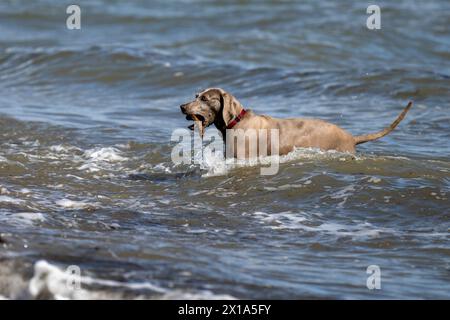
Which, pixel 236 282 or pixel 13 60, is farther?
pixel 13 60

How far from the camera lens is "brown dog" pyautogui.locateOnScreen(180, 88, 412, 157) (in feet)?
29.8

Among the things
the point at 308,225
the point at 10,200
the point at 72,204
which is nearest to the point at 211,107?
the point at 72,204

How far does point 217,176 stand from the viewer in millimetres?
9383

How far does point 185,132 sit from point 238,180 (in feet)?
9.18

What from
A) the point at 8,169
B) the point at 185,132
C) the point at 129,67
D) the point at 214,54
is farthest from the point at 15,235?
the point at 214,54

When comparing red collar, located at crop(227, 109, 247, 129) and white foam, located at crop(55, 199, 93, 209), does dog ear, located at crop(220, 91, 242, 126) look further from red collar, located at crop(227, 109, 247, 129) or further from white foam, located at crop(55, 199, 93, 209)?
white foam, located at crop(55, 199, 93, 209)

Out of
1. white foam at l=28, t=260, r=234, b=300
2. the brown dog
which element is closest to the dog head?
the brown dog

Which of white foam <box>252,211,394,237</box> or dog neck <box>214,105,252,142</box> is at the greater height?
dog neck <box>214,105,252,142</box>

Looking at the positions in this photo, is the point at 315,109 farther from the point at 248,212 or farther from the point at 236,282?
the point at 236,282

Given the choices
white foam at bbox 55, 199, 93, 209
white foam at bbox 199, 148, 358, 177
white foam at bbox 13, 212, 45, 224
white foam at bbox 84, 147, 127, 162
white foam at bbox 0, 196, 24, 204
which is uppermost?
white foam at bbox 84, 147, 127, 162

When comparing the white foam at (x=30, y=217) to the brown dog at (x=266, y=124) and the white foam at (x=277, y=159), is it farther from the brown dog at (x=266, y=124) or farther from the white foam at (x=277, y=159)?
the white foam at (x=277, y=159)

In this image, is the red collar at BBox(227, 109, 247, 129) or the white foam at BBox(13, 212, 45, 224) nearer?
the white foam at BBox(13, 212, 45, 224)

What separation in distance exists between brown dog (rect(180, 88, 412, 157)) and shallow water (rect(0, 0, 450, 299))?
0.18 meters
